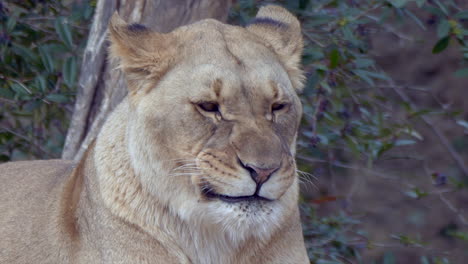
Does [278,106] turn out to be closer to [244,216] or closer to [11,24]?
[244,216]

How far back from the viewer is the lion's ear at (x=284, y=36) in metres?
3.17

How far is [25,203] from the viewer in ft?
11.3

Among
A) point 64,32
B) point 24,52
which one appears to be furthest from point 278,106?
point 24,52

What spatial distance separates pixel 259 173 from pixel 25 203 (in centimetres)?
123

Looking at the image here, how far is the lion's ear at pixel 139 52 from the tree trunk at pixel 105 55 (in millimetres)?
1049

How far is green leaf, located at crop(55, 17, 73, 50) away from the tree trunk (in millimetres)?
126

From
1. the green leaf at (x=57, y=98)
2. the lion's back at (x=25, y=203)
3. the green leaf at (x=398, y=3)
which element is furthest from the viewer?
the green leaf at (x=57, y=98)

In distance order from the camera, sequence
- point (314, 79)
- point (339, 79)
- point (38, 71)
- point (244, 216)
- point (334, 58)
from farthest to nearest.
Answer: point (38, 71) < point (339, 79) < point (314, 79) < point (334, 58) < point (244, 216)

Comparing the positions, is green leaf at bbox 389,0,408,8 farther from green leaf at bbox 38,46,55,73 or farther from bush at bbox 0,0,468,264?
green leaf at bbox 38,46,55,73

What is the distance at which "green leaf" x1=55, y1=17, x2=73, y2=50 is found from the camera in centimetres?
440

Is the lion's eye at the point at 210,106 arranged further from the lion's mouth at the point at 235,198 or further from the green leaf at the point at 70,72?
the green leaf at the point at 70,72

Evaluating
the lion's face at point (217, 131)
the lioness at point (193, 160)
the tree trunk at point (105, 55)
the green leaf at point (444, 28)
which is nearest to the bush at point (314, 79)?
the green leaf at point (444, 28)

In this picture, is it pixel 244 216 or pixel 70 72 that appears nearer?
pixel 244 216

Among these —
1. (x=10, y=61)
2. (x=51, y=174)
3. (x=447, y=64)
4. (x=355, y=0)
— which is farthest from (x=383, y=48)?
(x=51, y=174)
